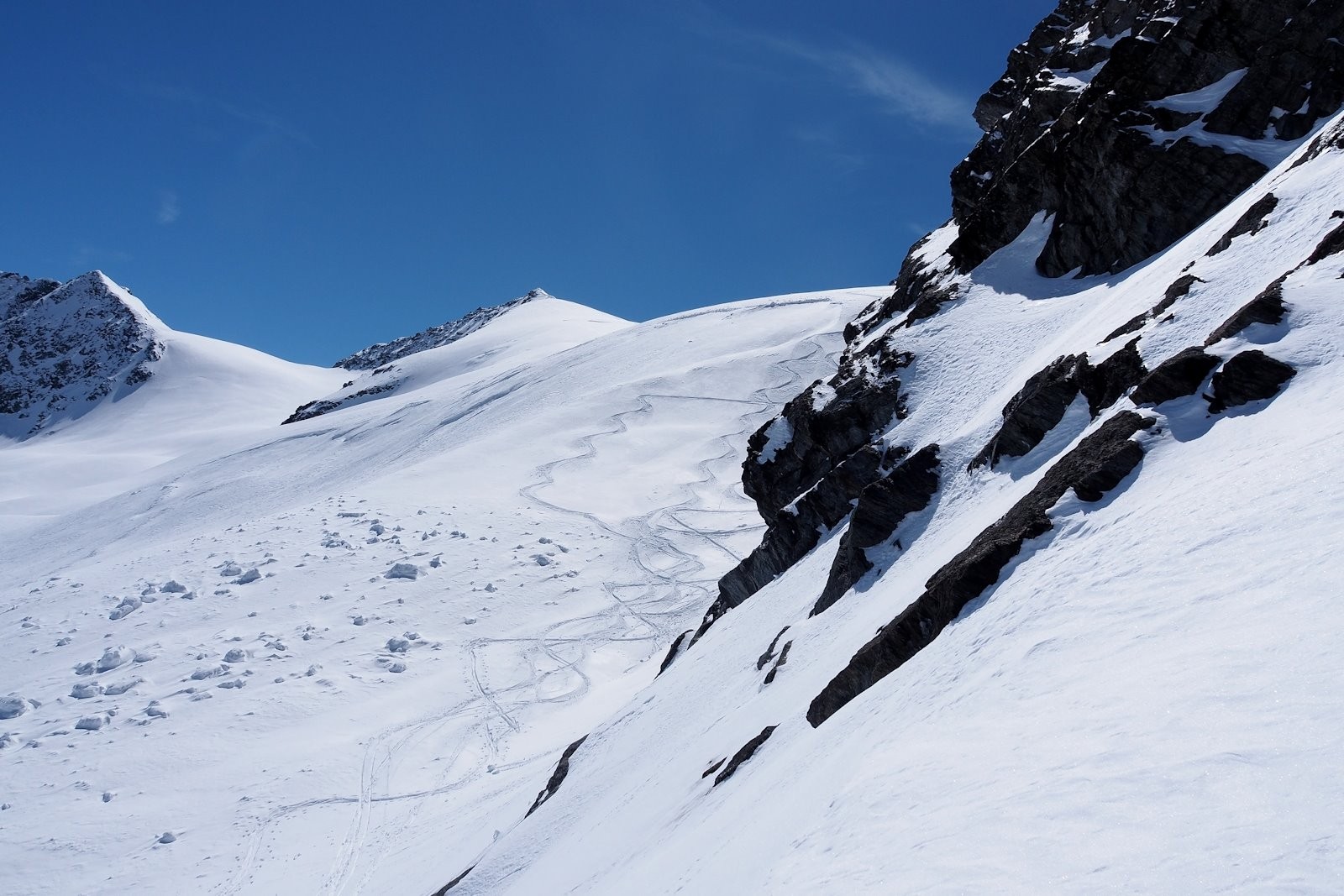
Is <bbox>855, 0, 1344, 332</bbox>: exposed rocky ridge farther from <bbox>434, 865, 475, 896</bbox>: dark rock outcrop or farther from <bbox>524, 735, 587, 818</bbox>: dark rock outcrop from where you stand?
<bbox>434, 865, 475, 896</bbox>: dark rock outcrop

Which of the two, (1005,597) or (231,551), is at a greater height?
(231,551)

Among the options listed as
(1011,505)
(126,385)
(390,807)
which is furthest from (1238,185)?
(126,385)

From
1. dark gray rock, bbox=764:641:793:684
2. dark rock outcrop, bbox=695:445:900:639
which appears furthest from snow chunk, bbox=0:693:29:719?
dark gray rock, bbox=764:641:793:684

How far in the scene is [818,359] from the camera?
243ft

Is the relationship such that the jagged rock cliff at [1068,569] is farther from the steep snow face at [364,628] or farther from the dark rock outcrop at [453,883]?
the steep snow face at [364,628]

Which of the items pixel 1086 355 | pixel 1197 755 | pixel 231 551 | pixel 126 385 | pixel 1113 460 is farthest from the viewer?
pixel 126 385

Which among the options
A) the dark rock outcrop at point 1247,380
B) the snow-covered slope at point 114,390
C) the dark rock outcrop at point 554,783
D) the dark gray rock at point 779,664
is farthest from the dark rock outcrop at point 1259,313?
the snow-covered slope at point 114,390

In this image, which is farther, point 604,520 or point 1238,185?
point 604,520

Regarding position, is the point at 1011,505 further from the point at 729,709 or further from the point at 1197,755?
the point at 1197,755

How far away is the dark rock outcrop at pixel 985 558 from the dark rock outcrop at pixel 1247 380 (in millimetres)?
964

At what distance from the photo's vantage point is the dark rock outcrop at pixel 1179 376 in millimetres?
12461

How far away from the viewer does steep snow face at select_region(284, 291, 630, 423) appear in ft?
390

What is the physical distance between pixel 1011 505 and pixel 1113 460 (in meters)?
3.10

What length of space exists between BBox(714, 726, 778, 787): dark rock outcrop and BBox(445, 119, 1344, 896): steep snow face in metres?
0.06
